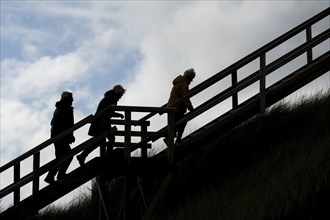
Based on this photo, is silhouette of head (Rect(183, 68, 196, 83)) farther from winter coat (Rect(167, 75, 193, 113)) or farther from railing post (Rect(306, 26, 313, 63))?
railing post (Rect(306, 26, 313, 63))

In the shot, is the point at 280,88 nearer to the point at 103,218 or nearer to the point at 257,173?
the point at 257,173

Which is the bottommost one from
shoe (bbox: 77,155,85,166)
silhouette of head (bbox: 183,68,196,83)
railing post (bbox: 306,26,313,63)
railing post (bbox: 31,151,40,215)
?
railing post (bbox: 31,151,40,215)

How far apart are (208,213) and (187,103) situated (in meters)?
2.13

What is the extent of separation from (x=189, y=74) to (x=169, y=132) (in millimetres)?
1371

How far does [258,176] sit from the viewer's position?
44.6 ft

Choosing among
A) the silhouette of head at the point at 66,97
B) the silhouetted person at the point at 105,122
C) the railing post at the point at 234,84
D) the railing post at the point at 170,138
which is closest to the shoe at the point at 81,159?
the silhouetted person at the point at 105,122

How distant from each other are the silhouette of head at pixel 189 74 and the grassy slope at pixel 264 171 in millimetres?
1757

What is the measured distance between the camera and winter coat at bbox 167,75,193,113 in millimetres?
14078

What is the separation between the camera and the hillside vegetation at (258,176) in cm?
1158

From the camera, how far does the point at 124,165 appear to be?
13.0 m

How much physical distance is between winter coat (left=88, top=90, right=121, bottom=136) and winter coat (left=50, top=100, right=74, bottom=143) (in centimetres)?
35

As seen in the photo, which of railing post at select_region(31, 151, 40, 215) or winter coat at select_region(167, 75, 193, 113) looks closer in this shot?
railing post at select_region(31, 151, 40, 215)

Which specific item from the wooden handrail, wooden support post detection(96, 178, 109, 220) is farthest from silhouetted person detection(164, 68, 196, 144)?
wooden support post detection(96, 178, 109, 220)

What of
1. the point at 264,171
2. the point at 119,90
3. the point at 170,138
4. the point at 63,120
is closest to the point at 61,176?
the point at 63,120
